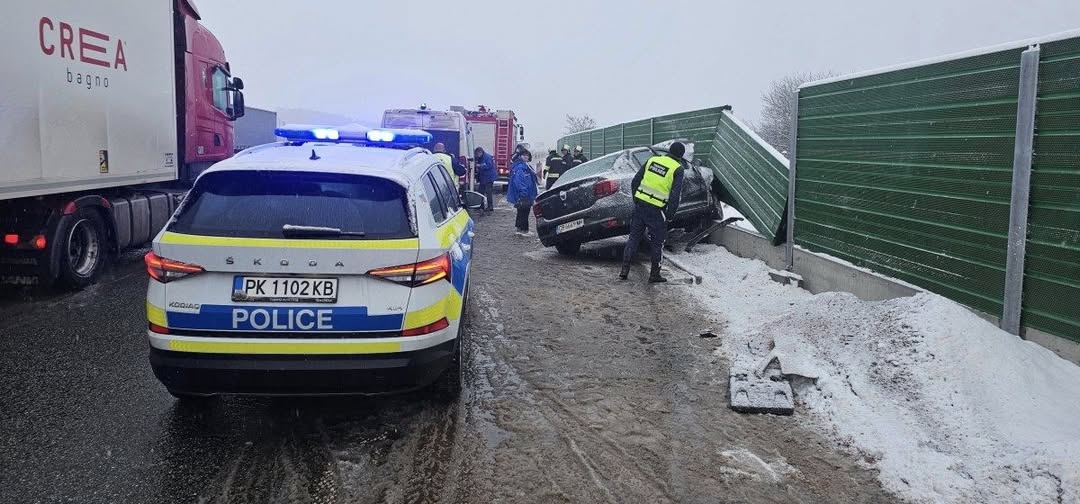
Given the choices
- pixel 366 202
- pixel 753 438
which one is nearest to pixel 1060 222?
pixel 753 438

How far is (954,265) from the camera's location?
17.5 ft

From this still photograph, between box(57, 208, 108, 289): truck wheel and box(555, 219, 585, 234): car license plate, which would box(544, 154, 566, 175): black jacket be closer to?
box(555, 219, 585, 234): car license plate

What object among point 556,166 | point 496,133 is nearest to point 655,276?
point 556,166

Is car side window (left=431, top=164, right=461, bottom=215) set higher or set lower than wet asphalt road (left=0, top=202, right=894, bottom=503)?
higher

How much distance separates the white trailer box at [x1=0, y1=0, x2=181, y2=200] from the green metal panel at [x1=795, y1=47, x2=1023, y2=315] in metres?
7.59

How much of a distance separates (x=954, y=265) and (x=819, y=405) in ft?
5.74

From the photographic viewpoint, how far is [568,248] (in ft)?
36.4

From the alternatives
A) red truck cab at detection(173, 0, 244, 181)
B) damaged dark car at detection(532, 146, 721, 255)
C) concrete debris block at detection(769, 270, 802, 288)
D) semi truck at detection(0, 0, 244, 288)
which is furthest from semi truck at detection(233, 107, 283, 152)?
concrete debris block at detection(769, 270, 802, 288)

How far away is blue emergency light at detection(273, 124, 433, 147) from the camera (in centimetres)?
587

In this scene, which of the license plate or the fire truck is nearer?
the license plate

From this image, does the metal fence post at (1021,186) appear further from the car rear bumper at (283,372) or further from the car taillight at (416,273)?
the car rear bumper at (283,372)

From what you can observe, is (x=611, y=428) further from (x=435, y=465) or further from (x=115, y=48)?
(x=115, y=48)

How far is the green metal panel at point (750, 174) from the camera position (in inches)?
354

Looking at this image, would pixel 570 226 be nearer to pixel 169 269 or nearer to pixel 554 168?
pixel 169 269
